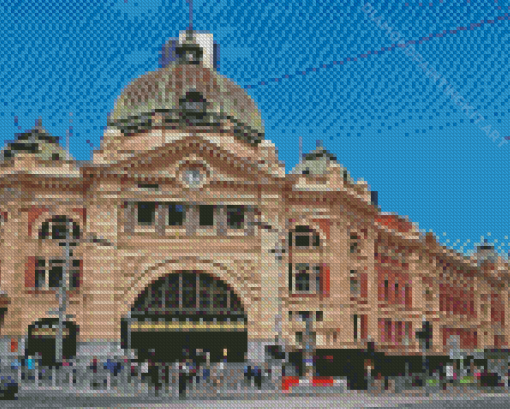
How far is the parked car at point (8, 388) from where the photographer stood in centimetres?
3972

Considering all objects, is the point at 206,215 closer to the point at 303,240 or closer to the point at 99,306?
the point at 303,240

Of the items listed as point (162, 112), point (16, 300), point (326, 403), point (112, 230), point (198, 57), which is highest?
point (198, 57)

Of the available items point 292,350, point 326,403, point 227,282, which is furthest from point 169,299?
point 326,403

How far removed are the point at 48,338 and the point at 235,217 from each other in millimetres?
14526

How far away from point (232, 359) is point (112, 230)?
1138 cm

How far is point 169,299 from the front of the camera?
2645 inches

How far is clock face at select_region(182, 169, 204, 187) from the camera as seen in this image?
68.6 m

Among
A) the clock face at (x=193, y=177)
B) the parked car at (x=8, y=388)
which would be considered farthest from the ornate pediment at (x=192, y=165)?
the parked car at (x=8, y=388)

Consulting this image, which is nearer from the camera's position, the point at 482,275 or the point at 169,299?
the point at 169,299

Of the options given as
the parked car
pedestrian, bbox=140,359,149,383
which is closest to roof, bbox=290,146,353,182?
pedestrian, bbox=140,359,149,383

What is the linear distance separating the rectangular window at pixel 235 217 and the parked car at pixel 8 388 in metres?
30.1

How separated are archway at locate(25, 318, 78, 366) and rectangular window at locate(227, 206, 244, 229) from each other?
40.0 ft

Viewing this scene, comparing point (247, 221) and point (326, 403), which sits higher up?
point (247, 221)

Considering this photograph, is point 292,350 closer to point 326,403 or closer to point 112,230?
point 112,230
